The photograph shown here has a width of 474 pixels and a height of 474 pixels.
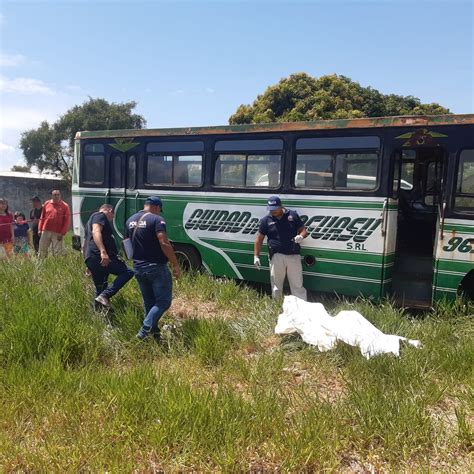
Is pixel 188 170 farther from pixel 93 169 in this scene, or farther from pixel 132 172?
pixel 93 169

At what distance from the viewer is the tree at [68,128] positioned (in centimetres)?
2794

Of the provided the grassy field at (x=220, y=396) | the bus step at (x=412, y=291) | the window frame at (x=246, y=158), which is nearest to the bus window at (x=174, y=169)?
the window frame at (x=246, y=158)

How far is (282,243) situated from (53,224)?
5.29 meters

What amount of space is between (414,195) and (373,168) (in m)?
1.34

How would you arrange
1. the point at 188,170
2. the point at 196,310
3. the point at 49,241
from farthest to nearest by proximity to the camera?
the point at 49,241 → the point at 188,170 → the point at 196,310

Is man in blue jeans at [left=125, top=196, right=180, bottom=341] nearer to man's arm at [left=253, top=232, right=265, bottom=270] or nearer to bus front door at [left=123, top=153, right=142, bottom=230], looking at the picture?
man's arm at [left=253, top=232, right=265, bottom=270]

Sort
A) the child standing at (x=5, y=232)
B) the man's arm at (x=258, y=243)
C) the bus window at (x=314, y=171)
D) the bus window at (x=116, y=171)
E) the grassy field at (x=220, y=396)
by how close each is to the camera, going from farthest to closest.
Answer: the child standing at (x=5, y=232) < the bus window at (x=116, y=171) < the man's arm at (x=258, y=243) < the bus window at (x=314, y=171) < the grassy field at (x=220, y=396)

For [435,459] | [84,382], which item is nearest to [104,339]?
[84,382]

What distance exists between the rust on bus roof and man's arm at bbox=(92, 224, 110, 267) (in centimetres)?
285

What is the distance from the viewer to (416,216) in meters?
7.27

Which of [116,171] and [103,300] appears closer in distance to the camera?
→ [103,300]

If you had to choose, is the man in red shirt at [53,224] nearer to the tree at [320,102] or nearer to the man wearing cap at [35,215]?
the man wearing cap at [35,215]

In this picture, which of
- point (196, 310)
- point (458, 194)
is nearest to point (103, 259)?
point (196, 310)

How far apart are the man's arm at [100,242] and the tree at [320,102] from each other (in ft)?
47.3
